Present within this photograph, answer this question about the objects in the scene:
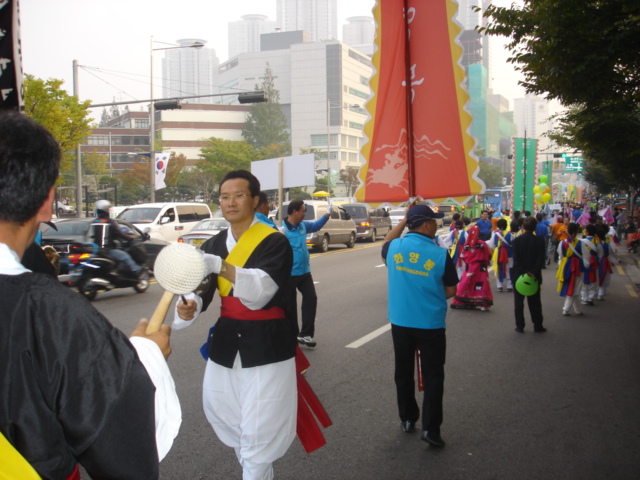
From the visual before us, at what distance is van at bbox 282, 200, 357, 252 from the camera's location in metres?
21.5

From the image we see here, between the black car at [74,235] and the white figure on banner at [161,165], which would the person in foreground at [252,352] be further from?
the white figure on banner at [161,165]

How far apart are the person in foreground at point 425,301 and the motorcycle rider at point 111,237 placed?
326 inches

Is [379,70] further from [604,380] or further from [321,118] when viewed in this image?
[321,118]

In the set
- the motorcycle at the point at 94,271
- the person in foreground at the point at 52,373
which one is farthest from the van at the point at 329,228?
the person in foreground at the point at 52,373

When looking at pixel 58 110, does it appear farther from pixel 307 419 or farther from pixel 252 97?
pixel 307 419

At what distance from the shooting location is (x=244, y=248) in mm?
3109

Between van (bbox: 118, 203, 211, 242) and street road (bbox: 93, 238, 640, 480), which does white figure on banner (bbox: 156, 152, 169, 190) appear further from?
street road (bbox: 93, 238, 640, 480)

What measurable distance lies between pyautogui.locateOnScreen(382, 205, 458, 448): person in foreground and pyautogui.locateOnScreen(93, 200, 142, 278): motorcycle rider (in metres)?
8.27

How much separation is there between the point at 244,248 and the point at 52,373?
6.28ft

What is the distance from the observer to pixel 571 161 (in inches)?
1741

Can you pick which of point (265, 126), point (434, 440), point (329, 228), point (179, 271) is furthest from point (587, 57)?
point (265, 126)

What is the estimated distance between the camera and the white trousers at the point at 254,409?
301 centimetres

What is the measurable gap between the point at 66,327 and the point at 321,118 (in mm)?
92019

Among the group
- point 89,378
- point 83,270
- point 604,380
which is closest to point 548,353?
point 604,380
